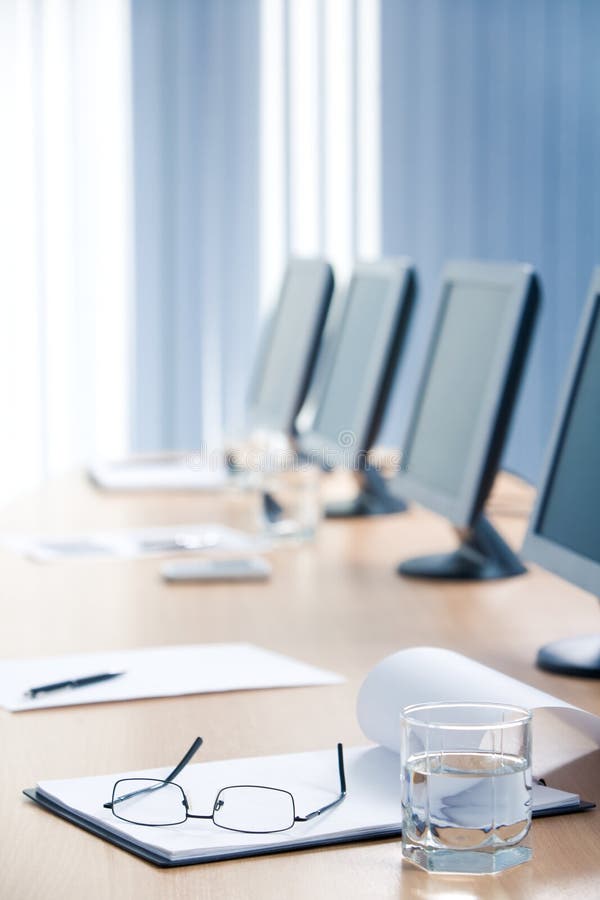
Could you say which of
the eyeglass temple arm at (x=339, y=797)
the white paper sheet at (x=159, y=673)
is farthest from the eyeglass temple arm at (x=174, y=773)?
the white paper sheet at (x=159, y=673)

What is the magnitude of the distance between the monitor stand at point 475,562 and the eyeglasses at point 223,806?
0.94 m

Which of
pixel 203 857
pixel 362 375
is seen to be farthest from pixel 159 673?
pixel 362 375

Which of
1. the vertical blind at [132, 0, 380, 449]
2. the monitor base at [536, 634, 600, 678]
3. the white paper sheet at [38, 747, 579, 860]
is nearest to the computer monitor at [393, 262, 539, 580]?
the monitor base at [536, 634, 600, 678]

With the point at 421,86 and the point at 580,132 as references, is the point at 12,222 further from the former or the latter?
the point at 580,132

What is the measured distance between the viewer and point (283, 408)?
295cm

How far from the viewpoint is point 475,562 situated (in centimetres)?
201

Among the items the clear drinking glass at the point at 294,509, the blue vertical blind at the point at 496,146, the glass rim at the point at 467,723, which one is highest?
the blue vertical blind at the point at 496,146

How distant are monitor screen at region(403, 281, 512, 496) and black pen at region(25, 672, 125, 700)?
0.72 m

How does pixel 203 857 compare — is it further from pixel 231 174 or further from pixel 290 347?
pixel 231 174

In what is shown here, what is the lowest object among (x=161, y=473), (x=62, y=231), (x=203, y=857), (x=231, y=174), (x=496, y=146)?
(x=161, y=473)

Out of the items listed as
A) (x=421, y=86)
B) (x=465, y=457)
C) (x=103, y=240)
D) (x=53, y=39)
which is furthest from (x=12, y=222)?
(x=465, y=457)

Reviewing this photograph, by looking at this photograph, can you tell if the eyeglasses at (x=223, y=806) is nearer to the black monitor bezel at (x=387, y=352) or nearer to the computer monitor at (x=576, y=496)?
the computer monitor at (x=576, y=496)

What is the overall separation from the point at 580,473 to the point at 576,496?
0.09 feet

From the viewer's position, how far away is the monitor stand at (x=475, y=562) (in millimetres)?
1979
